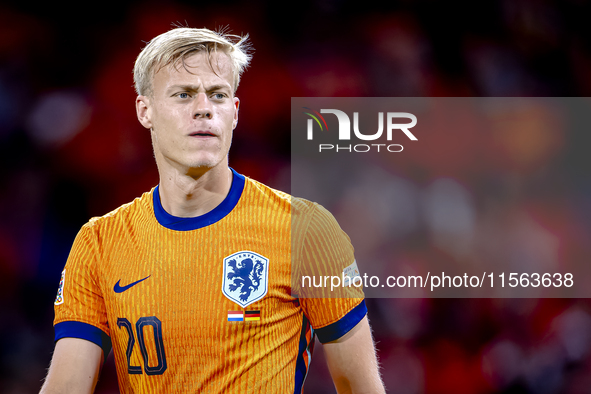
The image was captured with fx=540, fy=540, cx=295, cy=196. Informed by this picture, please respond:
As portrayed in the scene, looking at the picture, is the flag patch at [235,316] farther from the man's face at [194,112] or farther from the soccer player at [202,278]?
the man's face at [194,112]

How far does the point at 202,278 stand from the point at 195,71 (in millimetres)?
739

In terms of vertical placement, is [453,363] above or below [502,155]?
below

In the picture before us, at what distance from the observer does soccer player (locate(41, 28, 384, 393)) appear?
1818 mm

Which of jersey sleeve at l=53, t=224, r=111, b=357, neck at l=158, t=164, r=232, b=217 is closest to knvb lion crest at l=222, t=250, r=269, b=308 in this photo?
neck at l=158, t=164, r=232, b=217

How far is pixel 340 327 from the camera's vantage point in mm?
1877

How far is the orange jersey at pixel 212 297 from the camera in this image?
1808mm

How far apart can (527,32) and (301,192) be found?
75.2 inches

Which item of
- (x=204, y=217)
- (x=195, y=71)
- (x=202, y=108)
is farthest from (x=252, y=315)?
(x=195, y=71)

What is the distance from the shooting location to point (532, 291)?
332cm

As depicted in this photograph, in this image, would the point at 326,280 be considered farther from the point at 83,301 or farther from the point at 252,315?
the point at 83,301

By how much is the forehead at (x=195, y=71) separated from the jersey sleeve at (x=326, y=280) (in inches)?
23.8

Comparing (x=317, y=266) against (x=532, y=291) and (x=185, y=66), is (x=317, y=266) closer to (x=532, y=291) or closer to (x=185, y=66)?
(x=185, y=66)

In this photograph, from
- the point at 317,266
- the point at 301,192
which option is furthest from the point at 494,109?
the point at 317,266

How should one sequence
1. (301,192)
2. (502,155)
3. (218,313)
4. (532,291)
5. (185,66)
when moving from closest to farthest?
(218,313), (185,66), (301,192), (502,155), (532,291)
